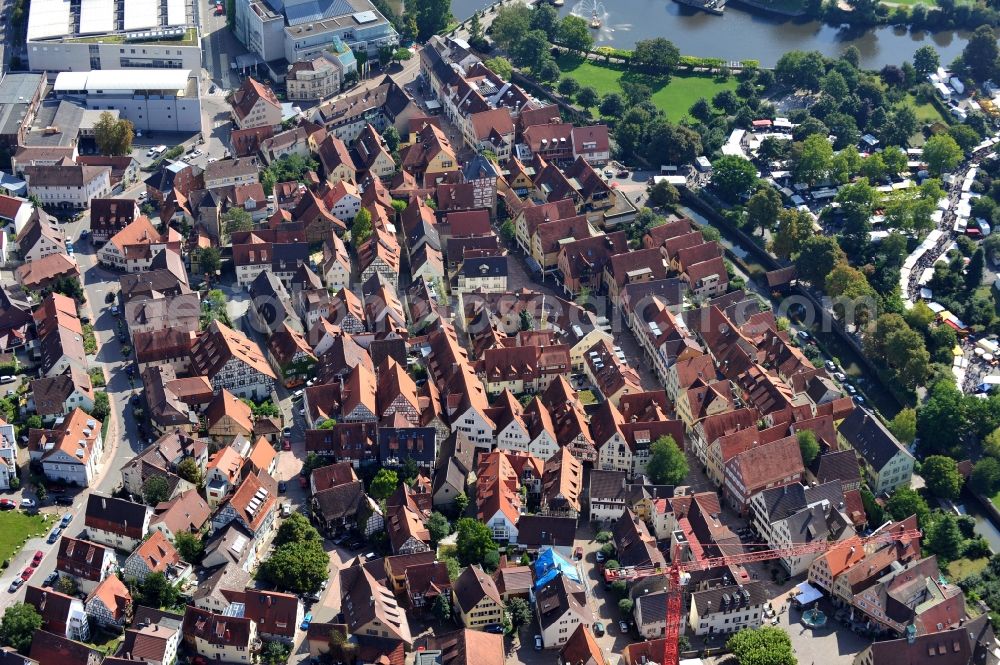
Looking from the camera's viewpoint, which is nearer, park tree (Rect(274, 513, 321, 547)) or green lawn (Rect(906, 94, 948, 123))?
park tree (Rect(274, 513, 321, 547))

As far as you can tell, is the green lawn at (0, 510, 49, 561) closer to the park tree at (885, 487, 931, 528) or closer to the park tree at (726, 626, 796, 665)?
the park tree at (726, 626, 796, 665)

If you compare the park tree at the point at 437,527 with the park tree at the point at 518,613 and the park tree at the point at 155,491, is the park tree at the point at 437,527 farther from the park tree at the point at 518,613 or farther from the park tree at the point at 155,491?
the park tree at the point at 155,491

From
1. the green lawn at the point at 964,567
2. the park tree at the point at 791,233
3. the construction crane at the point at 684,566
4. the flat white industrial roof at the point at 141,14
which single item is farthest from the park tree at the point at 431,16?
the green lawn at the point at 964,567

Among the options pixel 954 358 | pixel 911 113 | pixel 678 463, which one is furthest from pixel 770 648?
pixel 911 113

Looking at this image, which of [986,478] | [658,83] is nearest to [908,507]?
[986,478]

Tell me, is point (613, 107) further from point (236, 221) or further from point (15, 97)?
point (15, 97)

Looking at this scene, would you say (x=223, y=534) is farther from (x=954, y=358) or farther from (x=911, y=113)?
(x=911, y=113)

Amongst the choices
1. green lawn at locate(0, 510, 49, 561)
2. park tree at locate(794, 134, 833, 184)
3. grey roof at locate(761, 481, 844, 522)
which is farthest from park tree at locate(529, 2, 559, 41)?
green lawn at locate(0, 510, 49, 561)
